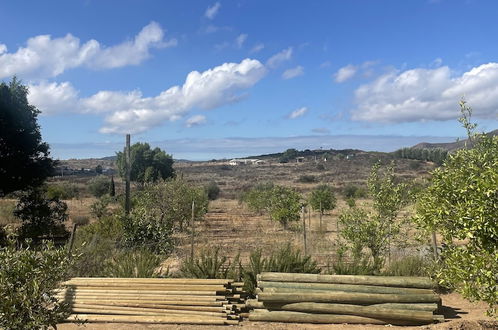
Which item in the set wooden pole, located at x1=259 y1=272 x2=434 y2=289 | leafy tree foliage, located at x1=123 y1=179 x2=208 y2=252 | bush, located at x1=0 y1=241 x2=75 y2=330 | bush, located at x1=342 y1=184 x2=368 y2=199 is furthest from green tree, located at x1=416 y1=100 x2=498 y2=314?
bush, located at x1=342 y1=184 x2=368 y2=199

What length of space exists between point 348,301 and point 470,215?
3965 mm

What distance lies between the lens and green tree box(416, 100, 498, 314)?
5562mm

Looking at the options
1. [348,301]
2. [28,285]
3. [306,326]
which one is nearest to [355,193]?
[348,301]

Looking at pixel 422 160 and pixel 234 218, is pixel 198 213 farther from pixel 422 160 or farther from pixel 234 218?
pixel 422 160

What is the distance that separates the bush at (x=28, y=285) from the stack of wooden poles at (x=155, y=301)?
3.37 meters

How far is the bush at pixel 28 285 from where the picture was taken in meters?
5.20

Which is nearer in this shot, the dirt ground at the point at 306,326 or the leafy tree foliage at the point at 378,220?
the dirt ground at the point at 306,326

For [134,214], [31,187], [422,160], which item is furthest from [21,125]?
[422,160]

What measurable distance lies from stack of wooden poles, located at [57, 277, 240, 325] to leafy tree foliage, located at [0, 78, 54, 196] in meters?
13.2

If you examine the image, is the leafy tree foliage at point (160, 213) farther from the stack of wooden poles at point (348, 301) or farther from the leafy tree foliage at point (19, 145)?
the stack of wooden poles at point (348, 301)

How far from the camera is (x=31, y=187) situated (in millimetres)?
21703

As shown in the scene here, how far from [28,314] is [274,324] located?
478cm

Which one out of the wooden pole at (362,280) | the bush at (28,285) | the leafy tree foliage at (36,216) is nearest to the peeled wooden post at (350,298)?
the wooden pole at (362,280)

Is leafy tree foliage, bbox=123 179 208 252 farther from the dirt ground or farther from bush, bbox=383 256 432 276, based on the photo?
bush, bbox=383 256 432 276
